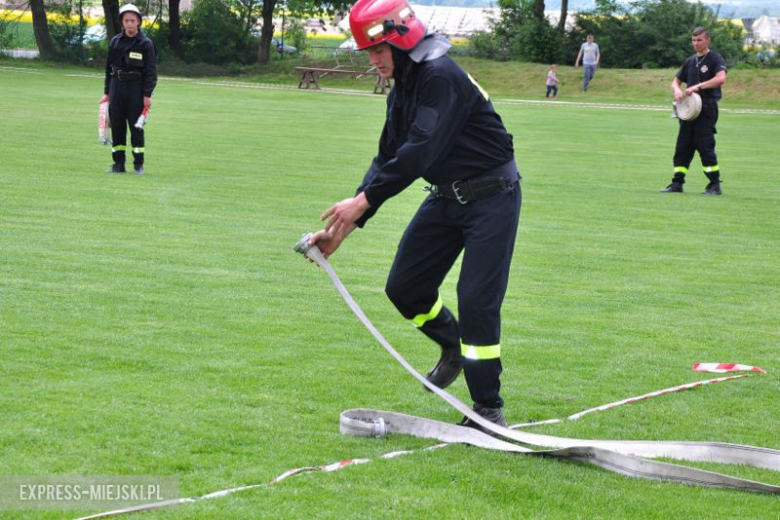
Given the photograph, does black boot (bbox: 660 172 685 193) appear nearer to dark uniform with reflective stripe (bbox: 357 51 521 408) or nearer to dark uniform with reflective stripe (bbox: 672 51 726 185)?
dark uniform with reflective stripe (bbox: 672 51 726 185)

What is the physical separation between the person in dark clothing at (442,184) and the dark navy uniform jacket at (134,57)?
10.8 metres

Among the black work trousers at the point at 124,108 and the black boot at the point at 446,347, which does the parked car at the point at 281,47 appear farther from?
the black boot at the point at 446,347

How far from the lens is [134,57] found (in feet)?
52.0

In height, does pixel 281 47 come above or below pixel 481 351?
below

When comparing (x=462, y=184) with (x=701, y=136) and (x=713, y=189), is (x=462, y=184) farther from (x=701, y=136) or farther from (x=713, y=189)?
(x=713, y=189)

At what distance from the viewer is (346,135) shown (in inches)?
998

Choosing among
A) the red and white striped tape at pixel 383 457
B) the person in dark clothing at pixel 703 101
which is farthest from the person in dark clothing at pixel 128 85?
the red and white striped tape at pixel 383 457

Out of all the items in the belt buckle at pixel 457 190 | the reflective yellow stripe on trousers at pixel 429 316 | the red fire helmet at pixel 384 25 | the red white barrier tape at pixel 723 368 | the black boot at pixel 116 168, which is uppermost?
the red fire helmet at pixel 384 25

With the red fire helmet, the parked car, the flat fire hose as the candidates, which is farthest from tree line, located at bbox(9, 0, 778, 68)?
the flat fire hose

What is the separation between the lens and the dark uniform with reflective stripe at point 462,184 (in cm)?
522

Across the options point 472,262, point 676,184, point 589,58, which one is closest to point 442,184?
point 472,262

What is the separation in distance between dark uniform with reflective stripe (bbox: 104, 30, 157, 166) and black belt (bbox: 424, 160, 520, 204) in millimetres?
11116

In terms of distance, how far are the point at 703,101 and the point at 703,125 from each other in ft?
1.14

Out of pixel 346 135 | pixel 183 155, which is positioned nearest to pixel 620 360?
pixel 183 155
